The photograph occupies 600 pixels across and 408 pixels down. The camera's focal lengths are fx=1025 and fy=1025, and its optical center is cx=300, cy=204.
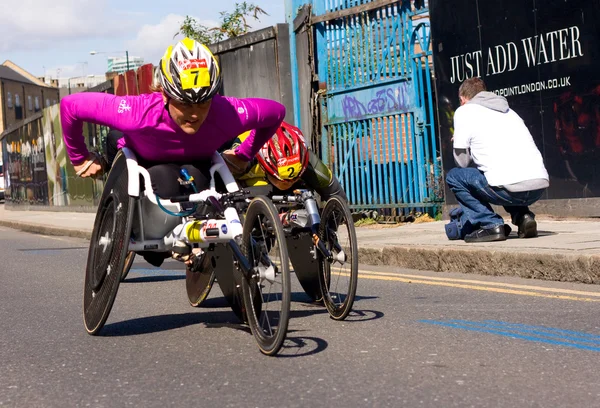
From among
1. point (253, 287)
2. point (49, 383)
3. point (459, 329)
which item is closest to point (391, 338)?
point (459, 329)

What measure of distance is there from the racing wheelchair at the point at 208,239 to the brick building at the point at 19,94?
100575mm

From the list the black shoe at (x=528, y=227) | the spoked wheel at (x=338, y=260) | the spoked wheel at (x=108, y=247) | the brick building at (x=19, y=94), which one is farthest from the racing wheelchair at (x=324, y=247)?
the brick building at (x=19, y=94)

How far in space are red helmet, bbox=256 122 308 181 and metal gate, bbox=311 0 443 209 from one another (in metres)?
7.22

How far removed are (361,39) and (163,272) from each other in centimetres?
607

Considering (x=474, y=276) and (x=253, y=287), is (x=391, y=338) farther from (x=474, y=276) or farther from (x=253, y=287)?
(x=474, y=276)

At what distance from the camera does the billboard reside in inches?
448

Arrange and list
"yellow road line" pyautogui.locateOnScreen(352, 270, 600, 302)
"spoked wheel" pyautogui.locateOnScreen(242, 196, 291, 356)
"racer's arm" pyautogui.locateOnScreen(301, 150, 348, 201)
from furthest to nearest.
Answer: "racer's arm" pyautogui.locateOnScreen(301, 150, 348, 201)
"yellow road line" pyautogui.locateOnScreen(352, 270, 600, 302)
"spoked wheel" pyautogui.locateOnScreen(242, 196, 291, 356)

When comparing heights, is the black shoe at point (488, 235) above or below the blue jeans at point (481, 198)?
below

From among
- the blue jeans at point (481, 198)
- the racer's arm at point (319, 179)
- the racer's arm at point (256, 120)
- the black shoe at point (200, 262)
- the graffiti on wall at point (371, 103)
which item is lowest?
the black shoe at point (200, 262)

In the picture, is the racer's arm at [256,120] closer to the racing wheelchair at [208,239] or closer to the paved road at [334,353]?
the racing wheelchair at [208,239]

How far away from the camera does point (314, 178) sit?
7262mm

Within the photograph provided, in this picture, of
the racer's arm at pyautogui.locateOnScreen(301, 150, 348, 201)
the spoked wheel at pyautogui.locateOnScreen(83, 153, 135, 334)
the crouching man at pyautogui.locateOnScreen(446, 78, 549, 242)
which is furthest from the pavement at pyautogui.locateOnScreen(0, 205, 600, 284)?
the spoked wheel at pyautogui.locateOnScreen(83, 153, 135, 334)

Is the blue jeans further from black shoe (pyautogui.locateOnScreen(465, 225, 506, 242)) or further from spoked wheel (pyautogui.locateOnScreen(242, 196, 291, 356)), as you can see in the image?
spoked wheel (pyautogui.locateOnScreen(242, 196, 291, 356))

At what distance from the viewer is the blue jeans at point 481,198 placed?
9539 millimetres
